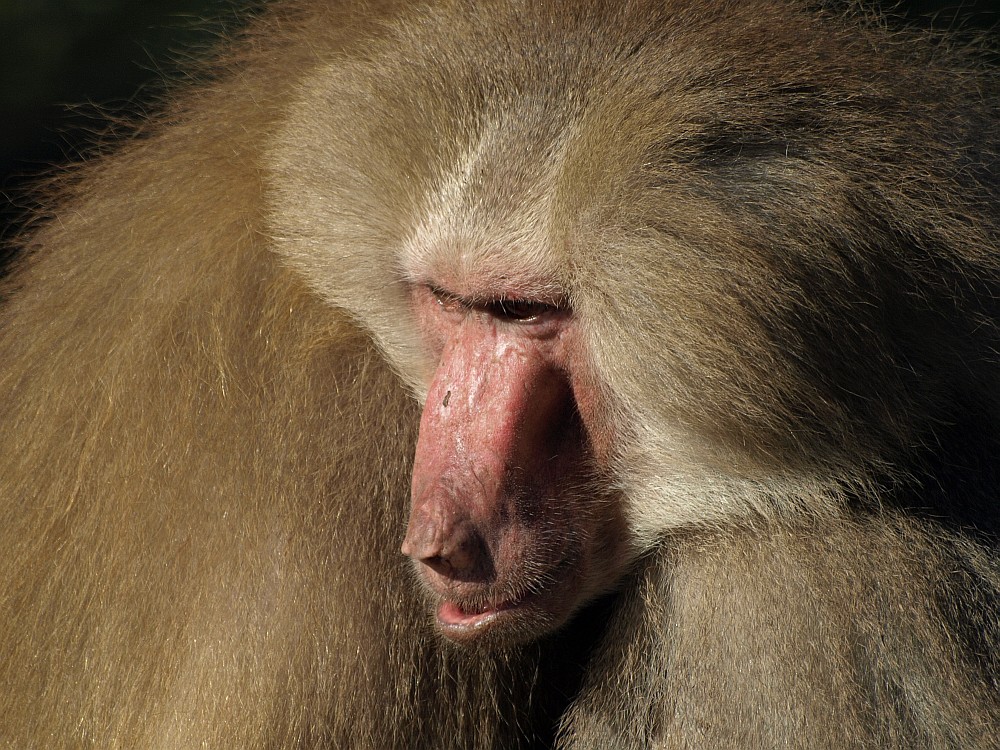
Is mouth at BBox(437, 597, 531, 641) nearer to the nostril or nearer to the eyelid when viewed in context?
the nostril

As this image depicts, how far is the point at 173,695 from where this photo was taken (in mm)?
2107

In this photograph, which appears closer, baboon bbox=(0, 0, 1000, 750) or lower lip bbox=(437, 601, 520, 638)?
baboon bbox=(0, 0, 1000, 750)

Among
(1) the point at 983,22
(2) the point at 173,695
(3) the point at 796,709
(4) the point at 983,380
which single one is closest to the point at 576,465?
(3) the point at 796,709

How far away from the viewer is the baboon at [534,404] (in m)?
1.76

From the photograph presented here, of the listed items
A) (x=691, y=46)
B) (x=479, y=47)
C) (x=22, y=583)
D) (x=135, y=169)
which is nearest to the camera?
(x=691, y=46)

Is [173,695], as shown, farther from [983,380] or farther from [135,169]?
[983,380]

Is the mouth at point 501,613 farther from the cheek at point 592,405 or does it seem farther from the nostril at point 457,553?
the cheek at point 592,405

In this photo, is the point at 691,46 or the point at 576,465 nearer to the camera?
the point at 691,46

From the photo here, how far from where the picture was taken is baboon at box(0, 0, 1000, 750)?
1.76 metres

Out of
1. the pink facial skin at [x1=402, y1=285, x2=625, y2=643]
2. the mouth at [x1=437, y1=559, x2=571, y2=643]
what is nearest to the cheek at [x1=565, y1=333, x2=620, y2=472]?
the pink facial skin at [x1=402, y1=285, x2=625, y2=643]

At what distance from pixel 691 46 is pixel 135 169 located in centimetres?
127

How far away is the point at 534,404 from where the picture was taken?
1.94 meters

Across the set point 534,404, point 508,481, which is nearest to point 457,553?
point 508,481

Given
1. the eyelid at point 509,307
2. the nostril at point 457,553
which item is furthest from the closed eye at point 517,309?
the nostril at point 457,553
